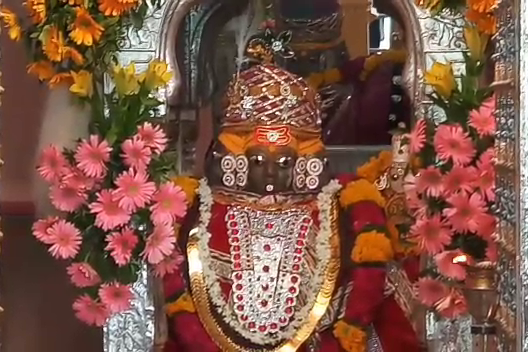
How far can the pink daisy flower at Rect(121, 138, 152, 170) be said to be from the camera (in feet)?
4.88

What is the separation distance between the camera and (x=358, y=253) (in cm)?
156

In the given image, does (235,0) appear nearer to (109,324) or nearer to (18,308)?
(109,324)

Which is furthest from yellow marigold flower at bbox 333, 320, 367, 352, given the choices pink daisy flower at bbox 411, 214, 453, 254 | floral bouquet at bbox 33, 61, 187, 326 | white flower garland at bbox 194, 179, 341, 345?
floral bouquet at bbox 33, 61, 187, 326

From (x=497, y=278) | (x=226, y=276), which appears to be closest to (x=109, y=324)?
(x=226, y=276)

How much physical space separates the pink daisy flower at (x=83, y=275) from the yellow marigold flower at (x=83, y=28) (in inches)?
11.9

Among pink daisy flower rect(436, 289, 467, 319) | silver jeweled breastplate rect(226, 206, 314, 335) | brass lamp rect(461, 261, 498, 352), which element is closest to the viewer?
brass lamp rect(461, 261, 498, 352)

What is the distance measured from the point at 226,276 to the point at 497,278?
46cm

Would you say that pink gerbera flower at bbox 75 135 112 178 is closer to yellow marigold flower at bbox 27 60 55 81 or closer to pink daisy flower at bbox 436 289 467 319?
yellow marigold flower at bbox 27 60 55 81

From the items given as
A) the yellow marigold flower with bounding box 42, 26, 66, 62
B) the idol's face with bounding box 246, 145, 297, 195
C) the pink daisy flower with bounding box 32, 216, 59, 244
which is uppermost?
the yellow marigold flower with bounding box 42, 26, 66, 62

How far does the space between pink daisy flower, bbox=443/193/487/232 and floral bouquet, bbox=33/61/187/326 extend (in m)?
0.37

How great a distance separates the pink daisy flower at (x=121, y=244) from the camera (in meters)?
1.49

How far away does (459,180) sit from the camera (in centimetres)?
144

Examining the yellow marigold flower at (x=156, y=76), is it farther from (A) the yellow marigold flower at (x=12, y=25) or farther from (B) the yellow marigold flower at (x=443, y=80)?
(B) the yellow marigold flower at (x=443, y=80)

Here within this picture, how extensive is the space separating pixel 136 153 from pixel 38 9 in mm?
236
